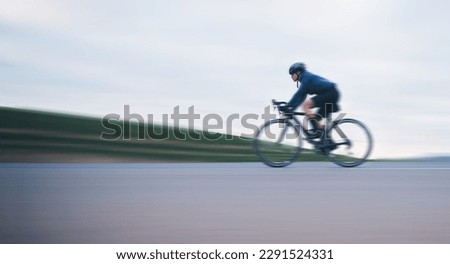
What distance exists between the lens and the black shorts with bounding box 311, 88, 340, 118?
27.3ft

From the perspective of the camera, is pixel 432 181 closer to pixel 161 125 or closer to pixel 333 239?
pixel 333 239

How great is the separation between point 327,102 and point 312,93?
10.7 inches

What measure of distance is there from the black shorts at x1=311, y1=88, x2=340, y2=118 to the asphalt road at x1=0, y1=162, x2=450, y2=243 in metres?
1.26

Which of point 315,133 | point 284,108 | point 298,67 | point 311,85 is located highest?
point 298,67

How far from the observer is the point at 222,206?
15.5 feet

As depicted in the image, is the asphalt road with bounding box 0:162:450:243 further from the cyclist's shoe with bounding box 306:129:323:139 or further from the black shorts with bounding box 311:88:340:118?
the black shorts with bounding box 311:88:340:118

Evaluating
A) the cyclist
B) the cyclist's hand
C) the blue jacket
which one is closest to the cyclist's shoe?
the cyclist

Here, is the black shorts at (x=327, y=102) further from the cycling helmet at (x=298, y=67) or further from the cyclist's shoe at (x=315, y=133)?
the cycling helmet at (x=298, y=67)

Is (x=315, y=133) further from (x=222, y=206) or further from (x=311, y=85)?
(x=222, y=206)

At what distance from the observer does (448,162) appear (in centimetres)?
954

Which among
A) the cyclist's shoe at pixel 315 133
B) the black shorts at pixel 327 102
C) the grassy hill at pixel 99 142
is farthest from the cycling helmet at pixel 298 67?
the grassy hill at pixel 99 142

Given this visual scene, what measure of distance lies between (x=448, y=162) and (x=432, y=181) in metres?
3.25

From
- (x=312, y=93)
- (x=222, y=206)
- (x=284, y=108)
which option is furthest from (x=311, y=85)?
(x=222, y=206)

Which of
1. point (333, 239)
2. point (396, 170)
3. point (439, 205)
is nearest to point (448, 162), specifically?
point (396, 170)
